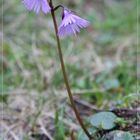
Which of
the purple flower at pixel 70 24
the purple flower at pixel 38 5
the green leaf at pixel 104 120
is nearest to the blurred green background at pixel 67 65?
the green leaf at pixel 104 120

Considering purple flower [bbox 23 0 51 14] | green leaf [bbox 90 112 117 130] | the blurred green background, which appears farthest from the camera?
the blurred green background

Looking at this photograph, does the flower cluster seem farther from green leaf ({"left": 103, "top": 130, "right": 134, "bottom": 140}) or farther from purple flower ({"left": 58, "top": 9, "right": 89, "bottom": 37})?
green leaf ({"left": 103, "top": 130, "right": 134, "bottom": 140})

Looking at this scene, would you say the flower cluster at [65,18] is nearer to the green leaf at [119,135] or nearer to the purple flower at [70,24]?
→ the purple flower at [70,24]

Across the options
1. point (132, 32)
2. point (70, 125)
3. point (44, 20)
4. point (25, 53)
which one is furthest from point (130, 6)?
point (70, 125)

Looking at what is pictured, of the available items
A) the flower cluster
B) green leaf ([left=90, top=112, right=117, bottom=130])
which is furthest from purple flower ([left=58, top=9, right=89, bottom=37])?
green leaf ([left=90, top=112, right=117, bottom=130])

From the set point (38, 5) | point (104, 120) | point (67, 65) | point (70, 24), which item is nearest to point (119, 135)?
point (104, 120)

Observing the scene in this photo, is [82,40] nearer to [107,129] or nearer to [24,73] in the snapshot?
[24,73]

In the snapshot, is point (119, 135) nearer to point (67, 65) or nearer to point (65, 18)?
point (65, 18)
